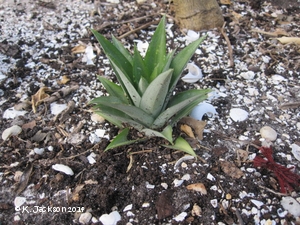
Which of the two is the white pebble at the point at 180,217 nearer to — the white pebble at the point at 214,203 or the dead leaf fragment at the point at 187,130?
the white pebble at the point at 214,203

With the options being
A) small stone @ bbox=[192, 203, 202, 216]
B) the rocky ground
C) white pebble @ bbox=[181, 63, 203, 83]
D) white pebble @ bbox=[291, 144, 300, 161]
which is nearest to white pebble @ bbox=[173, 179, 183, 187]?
the rocky ground

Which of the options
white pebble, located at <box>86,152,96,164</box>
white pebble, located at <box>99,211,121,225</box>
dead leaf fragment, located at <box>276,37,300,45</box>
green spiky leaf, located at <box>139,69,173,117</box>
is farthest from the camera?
dead leaf fragment, located at <box>276,37,300,45</box>

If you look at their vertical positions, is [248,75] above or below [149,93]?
below

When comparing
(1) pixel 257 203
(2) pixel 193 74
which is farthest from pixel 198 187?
(2) pixel 193 74

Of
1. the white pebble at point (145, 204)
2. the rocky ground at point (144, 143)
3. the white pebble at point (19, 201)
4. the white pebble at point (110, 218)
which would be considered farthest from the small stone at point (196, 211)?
the white pebble at point (19, 201)

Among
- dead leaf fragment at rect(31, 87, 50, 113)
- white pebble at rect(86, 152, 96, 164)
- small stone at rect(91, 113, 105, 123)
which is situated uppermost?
dead leaf fragment at rect(31, 87, 50, 113)

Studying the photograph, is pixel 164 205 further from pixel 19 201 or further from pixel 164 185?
pixel 19 201

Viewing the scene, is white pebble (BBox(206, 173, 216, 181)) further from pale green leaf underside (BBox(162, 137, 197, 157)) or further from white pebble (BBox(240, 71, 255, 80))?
white pebble (BBox(240, 71, 255, 80))

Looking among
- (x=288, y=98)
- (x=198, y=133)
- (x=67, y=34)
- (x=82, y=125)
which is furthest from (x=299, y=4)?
(x=82, y=125)
